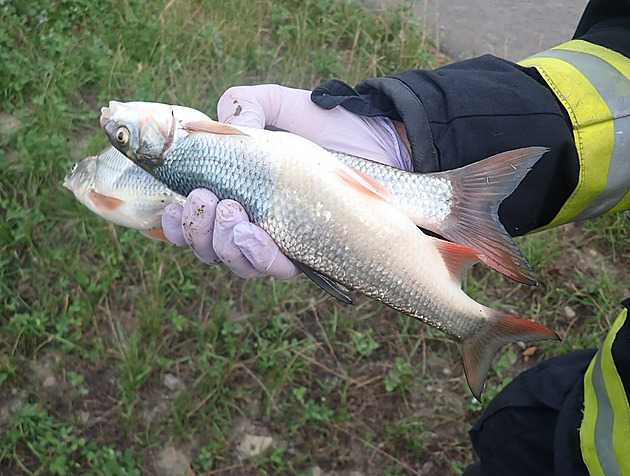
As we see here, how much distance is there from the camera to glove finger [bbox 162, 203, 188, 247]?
2.11 metres

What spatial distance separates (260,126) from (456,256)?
85 centimetres

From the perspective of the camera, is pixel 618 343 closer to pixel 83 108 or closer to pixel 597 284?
pixel 597 284

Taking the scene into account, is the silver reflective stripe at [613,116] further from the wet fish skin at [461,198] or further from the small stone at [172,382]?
the small stone at [172,382]

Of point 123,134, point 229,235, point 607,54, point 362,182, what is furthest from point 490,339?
point 123,134

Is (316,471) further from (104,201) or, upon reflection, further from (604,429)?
(104,201)

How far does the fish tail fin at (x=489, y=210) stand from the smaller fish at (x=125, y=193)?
0.98 m

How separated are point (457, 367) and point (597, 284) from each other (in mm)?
917

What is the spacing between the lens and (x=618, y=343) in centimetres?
178

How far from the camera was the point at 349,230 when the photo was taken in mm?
1847

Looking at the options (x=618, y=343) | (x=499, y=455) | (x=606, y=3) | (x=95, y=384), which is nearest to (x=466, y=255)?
(x=618, y=343)

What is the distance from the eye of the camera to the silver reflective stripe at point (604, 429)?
175 centimetres

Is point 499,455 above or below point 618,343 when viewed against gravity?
below

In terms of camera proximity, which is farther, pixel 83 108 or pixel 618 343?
pixel 83 108

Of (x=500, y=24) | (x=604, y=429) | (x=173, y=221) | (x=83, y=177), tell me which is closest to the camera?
(x=604, y=429)
